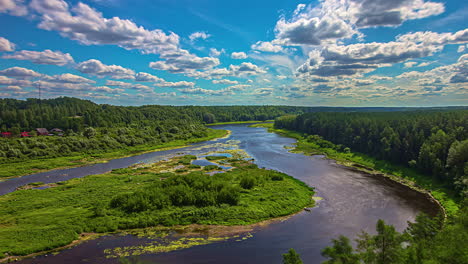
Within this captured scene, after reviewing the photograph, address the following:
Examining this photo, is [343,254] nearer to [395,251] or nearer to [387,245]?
[387,245]

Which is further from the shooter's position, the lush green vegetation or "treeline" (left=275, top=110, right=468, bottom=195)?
"treeline" (left=275, top=110, right=468, bottom=195)

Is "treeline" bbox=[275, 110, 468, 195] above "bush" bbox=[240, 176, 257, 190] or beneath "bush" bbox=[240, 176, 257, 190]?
above

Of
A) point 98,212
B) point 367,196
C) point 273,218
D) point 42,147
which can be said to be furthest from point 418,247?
point 42,147

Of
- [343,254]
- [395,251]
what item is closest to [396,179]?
[395,251]

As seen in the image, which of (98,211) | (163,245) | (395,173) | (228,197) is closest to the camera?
(163,245)

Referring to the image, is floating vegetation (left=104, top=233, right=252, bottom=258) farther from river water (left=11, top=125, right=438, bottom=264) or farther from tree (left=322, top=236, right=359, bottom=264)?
tree (left=322, top=236, right=359, bottom=264)

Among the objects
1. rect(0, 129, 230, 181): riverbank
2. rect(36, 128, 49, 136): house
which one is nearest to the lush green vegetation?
rect(0, 129, 230, 181): riverbank
